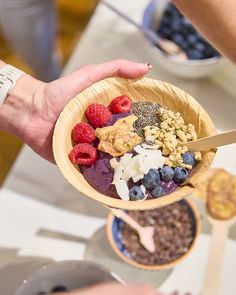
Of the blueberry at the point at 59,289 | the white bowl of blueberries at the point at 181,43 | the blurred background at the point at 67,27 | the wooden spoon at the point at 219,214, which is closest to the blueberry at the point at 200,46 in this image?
the white bowl of blueberries at the point at 181,43

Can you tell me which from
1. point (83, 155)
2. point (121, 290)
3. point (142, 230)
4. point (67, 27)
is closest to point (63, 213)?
point (142, 230)

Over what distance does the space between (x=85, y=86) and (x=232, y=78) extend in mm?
359

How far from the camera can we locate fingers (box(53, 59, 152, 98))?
2.46 feet

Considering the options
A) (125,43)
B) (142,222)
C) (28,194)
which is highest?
(125,43)

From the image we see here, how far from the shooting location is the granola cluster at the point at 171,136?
706mm

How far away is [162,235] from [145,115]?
244mm

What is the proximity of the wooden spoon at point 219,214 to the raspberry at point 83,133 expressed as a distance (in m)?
0.23

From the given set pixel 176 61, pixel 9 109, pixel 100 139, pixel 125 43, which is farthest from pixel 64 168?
pixel 125 43

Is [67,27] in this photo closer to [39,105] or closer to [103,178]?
[39,105]

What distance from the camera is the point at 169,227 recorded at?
2.97ft

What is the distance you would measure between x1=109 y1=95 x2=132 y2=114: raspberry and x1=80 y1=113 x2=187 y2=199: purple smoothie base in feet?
0.21

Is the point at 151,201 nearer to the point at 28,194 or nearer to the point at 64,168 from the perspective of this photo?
the point at 64,168

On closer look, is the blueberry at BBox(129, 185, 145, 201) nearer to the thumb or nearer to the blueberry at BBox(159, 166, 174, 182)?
the blueberry at BBox(159, 166, 174, 182)

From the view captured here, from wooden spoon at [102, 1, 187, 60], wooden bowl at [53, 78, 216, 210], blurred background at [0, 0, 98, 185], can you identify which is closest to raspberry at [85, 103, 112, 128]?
wooden bowl at [53, 78, 216, 210]
